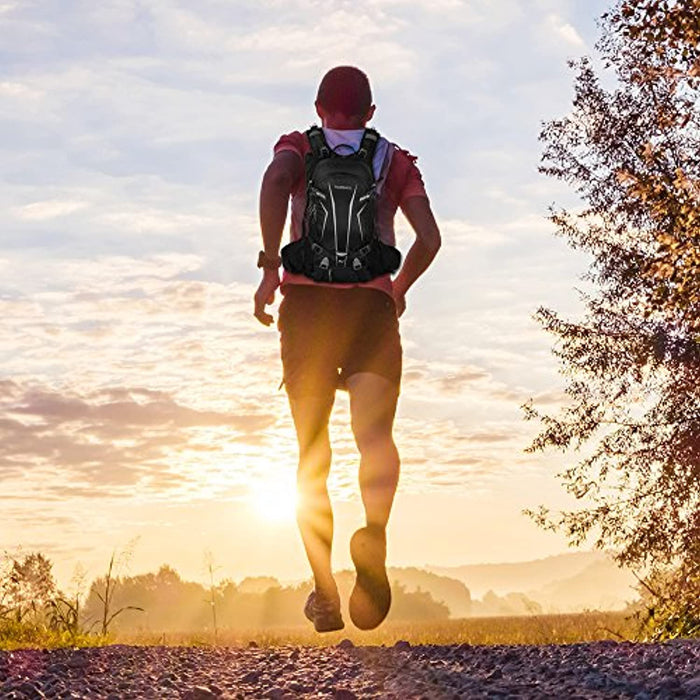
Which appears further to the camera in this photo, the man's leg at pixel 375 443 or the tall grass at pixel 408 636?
the tall grass at pixel 408 636

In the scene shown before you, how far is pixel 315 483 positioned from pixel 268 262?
135 centimetres

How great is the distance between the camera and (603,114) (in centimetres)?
1912

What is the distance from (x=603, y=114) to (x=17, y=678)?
15.6m

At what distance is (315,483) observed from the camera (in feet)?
22.8

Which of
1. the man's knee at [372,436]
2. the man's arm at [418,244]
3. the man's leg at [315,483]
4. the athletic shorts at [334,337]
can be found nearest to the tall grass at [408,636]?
the man's leg at [315,483]

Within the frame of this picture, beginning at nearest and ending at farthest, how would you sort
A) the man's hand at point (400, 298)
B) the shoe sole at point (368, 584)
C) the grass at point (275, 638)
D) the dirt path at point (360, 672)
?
the dirt path at point (360, 672)
the shoe sole at point (368, 584)
the man's hand at point (400, 298)
the grass at point (275, 638)

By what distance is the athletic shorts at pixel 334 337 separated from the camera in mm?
6758

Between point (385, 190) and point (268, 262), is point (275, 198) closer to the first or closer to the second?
point (268, 262)

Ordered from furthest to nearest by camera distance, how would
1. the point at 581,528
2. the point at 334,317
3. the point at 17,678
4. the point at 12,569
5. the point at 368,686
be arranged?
the point at 581,528
the point at 12,569
the point at 334,317
the point at 17,678
the point at 368,686

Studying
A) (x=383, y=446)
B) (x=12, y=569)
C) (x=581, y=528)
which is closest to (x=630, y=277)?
(x=581, y=528)

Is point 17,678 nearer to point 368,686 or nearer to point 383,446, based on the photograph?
point 368,686

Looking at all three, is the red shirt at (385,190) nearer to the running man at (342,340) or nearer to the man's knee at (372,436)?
the running man at (342,340)

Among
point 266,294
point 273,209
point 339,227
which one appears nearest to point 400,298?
point 339,227

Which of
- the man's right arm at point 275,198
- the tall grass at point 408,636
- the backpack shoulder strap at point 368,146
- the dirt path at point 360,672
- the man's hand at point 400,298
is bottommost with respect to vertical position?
→ the dirt path at point 360,672
